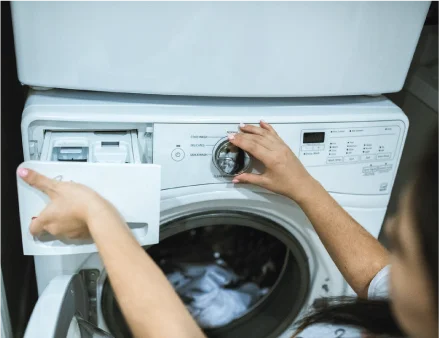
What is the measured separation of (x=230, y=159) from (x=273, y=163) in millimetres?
70

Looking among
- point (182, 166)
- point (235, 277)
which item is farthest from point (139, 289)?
point (235, 277)

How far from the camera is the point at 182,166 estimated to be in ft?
2.68

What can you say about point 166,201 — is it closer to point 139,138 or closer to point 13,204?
point 139,138

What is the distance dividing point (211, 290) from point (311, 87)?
546 mm

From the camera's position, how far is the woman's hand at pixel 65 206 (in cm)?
65

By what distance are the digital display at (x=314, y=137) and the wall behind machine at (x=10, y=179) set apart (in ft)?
1.64

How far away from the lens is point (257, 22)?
742mm

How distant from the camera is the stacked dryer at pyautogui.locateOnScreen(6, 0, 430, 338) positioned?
0.71 m

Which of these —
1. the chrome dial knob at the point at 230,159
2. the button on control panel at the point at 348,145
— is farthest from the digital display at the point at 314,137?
the chrome dial knob at the point at 230,159

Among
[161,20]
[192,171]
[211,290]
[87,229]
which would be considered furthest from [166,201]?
[211,290]

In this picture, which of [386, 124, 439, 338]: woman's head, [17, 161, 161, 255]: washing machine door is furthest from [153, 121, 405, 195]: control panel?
[386, 124, 439, 338]: woman's head

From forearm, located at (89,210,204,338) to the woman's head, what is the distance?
246mm

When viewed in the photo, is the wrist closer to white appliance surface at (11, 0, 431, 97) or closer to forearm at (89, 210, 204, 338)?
white appliance surface at (11, 0, 431, 97)

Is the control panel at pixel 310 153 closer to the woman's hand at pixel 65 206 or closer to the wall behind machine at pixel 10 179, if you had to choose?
the woman's hand at pixel 65 206
